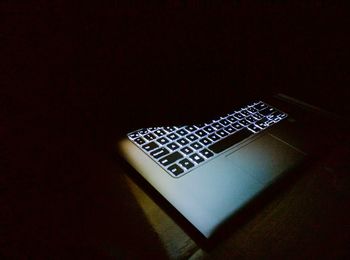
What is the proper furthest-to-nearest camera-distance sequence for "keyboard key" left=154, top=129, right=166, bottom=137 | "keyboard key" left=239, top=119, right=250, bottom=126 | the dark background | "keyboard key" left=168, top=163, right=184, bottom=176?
"keyboard key" left=239, top=119, right=250, bottom=126, "keyboard key" left=154, top=129, right=166, bottom=137, "keyboard key" left=168, top=163, right=184, bottom=176, the dark background

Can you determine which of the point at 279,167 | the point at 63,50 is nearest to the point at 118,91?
the point at 63,50

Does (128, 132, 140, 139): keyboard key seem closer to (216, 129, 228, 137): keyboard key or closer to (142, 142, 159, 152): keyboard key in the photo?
(142, 142, 159, 152): keyboard key

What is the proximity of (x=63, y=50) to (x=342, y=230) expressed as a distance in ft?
1.96

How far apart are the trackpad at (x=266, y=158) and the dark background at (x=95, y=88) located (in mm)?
151

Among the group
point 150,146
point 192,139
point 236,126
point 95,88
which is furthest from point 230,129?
point 95,88

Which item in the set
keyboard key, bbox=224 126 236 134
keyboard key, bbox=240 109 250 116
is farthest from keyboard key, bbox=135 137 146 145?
keyboard key, bbox=240 109 250 116

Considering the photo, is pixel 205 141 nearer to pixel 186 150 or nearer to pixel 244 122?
pixel 186 150

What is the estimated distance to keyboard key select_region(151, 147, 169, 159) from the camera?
606 mm

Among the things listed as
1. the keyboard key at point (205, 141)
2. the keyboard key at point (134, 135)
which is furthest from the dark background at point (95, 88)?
the keyboard key at point (205, 141)

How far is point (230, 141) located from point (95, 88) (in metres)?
0.36

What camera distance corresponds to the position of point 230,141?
0.69 metres

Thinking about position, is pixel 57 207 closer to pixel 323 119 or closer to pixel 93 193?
pixel 93 193

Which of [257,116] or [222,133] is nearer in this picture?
[222,133]

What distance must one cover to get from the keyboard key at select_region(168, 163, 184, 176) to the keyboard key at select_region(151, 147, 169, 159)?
43 mm
